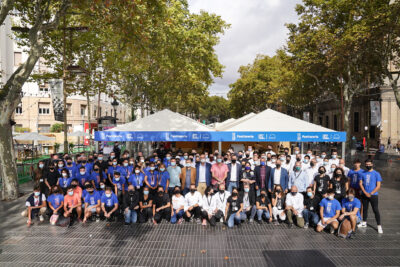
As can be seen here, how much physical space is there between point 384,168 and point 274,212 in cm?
1584

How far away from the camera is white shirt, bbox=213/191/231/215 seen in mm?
8586

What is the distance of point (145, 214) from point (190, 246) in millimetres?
2396

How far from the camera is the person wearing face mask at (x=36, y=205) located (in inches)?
341

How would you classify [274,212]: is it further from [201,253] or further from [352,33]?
[352,33]

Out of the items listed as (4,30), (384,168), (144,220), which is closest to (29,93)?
(4,30)

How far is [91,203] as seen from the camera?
877 cm

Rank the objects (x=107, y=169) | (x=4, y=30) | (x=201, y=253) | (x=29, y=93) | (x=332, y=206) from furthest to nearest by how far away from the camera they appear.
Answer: (x=29, y=93), (x=4, y=30), (x=107, y=169), (x=332, y=206), (x=201, y=253)

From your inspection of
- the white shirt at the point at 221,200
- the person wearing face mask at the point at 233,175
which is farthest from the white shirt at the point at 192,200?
the person wearing face mask at the point at 233,175

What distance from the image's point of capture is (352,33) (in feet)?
64.0

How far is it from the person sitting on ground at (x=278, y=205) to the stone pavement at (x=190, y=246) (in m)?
0.36

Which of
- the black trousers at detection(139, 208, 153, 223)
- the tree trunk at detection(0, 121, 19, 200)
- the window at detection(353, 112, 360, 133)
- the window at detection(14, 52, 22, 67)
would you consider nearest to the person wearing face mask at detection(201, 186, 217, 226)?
the black trousers at detection(139, 208, 153, 223)

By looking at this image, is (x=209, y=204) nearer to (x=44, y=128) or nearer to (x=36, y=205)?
(x=36, y=205)

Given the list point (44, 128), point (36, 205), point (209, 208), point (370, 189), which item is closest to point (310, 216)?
point (370, 189)

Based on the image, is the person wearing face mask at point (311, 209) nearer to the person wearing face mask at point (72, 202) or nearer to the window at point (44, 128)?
the person wearing face mask at point (72, 202)
